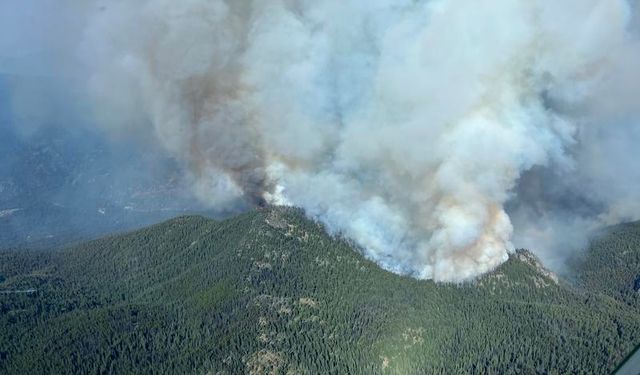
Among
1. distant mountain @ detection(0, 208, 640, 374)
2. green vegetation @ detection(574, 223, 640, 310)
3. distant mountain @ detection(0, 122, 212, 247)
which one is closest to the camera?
distant mountain @ detection(0, 208, 640, 374)

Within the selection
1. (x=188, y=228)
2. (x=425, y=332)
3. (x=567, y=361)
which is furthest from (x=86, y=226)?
(x=567, y=361)

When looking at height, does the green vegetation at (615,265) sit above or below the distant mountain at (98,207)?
below

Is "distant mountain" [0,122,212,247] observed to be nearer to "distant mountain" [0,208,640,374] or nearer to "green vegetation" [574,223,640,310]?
"distant mountain" [0,208,640,374]

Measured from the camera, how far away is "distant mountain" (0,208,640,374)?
7650cm

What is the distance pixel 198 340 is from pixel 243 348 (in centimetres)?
684

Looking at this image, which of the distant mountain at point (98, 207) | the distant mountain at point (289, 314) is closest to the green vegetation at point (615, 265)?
the distant mountain at point (289, 314)

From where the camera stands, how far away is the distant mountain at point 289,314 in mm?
76500

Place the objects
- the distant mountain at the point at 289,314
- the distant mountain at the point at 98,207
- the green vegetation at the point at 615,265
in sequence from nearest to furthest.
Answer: the distant mountain at the point at 289,314 < the green vegetation at the point at 615,265 < the distant mountain at the point at 98,207

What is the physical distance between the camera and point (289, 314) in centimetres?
8456

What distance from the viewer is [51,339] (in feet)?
271

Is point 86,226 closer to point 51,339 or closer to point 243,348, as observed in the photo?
point 51,339

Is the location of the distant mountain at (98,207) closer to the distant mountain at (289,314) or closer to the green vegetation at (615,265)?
the distant mountain at (289,314)

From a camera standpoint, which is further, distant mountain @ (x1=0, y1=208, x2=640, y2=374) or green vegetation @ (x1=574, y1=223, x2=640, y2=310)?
green vegetation @ (x1=574, y1=223, x2=640, y2=310)

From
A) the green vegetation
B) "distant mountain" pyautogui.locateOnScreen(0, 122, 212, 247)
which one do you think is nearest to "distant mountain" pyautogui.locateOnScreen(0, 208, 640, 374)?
the green vegetation
